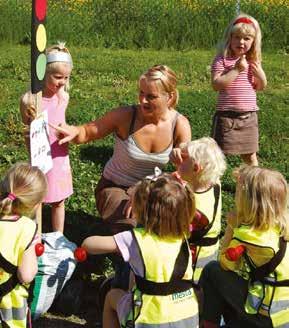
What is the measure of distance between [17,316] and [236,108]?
2.64m

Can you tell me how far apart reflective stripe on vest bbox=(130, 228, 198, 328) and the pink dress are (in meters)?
1.28

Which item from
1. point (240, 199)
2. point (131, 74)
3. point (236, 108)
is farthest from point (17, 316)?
point (131, 74)

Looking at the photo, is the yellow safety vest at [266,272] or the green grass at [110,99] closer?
the yellow safety vest at [266,272]

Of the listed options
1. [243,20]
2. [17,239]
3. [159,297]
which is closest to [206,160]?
[159,297]

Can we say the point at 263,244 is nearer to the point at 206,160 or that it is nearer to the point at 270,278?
the point at 270,278

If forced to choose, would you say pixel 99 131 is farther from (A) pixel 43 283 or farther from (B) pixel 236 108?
(B) pixel 236 108

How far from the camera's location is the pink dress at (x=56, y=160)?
4254 millimetres

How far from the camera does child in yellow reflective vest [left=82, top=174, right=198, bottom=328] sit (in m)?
3.10

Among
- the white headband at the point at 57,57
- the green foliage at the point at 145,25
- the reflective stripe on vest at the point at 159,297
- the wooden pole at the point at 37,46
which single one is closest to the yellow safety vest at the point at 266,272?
the reflective stripe on vest at the point at 159,297

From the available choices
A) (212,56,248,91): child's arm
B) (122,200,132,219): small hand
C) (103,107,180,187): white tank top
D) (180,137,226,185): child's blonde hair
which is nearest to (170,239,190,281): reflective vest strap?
(180,137,226,185): child's blonde hair

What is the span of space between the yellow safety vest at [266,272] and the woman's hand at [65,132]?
1.32m

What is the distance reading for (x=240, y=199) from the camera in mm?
3309

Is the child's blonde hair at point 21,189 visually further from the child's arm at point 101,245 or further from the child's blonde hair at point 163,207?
the child's blonde hair at point 163,207

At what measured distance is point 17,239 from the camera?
3197mm
